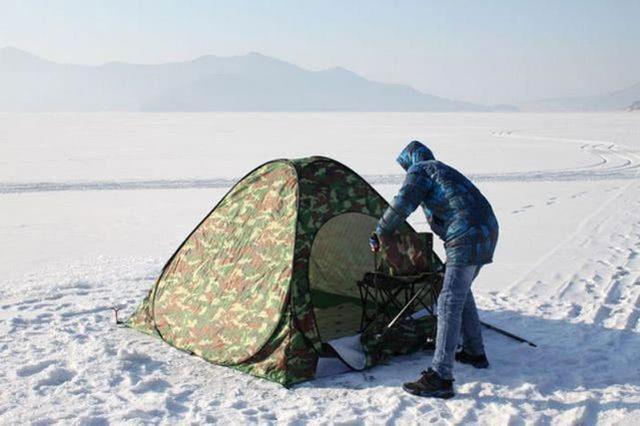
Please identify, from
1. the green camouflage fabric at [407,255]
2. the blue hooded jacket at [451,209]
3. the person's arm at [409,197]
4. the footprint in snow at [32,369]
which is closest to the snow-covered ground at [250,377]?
the footprint in snow at [32,369]

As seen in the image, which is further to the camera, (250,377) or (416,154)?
(250,377)

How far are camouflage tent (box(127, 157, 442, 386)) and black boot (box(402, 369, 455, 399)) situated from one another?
2.70ft

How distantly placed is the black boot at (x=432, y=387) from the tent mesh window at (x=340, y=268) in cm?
132

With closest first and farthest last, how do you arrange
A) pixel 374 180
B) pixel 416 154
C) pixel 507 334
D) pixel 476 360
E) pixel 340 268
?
pixel 416 154, pixel 476 360, pixel 507 334, pixel 340 268, pixel 374 180

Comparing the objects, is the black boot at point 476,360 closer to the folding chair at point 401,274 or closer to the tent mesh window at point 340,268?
the folding chair at point 401,274

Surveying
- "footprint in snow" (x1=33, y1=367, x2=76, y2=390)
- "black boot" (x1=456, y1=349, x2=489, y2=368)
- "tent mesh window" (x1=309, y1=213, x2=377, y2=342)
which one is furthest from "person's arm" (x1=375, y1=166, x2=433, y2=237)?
"footprint in snow" (x1=33, y1=367, x2=76, y2=390)

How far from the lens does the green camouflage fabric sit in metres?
5.41

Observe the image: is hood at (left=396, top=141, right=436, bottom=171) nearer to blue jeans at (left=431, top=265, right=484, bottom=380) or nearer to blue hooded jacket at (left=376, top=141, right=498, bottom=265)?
blue hooded jacket at (left=376, top=141, right=498, bottom=265)

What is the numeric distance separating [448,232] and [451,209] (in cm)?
16

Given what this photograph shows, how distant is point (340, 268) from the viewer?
6.91 metres

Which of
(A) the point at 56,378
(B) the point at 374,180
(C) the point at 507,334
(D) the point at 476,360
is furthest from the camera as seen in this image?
(B) the point at 374,180

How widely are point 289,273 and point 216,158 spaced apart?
20671 mm

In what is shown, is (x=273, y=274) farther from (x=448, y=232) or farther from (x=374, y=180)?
(x=374, y=180)

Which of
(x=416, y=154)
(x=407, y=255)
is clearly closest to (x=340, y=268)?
(x=407, y=255)
